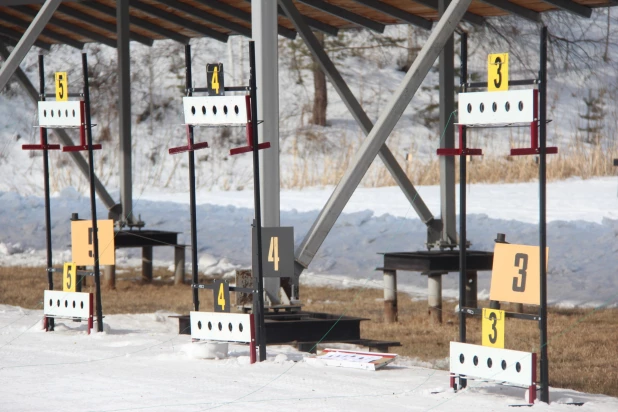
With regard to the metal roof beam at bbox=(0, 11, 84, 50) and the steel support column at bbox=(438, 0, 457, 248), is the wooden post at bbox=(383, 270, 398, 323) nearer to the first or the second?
the steel support column at bbox=(438, 0, 457, 248)

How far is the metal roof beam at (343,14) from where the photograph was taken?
12096mm

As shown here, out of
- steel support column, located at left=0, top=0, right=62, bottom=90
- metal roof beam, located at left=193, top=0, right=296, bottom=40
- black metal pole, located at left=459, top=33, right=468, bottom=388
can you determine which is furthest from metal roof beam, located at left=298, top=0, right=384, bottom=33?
black metal pole, located at left=459, top=33, right=468, bottom=388

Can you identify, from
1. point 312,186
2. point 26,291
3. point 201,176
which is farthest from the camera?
point 201,176

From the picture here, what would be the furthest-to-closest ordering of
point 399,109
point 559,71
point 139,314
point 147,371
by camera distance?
point 559,71 → point 139,314 → point 399,109 → point 147,371

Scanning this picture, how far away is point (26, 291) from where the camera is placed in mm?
13164

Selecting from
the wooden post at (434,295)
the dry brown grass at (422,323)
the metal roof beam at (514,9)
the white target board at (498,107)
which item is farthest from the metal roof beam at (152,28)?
the white target board at (498,107)

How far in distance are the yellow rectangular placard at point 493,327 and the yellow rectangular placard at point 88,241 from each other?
3.58 m

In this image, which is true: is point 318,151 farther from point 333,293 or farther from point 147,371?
point 147,371

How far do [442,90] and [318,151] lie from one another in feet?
50.8

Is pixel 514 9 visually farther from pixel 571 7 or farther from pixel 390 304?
pixel 390 304

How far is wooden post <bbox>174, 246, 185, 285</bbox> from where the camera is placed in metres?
14.1

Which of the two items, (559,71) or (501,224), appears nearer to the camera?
(501,224)

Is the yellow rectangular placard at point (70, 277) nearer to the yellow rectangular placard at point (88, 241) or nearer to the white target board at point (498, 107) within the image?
the yellow rectangular placard at point (88, 241)

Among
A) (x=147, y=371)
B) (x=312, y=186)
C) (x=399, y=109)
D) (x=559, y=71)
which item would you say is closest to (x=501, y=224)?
(x=312, y=186)
